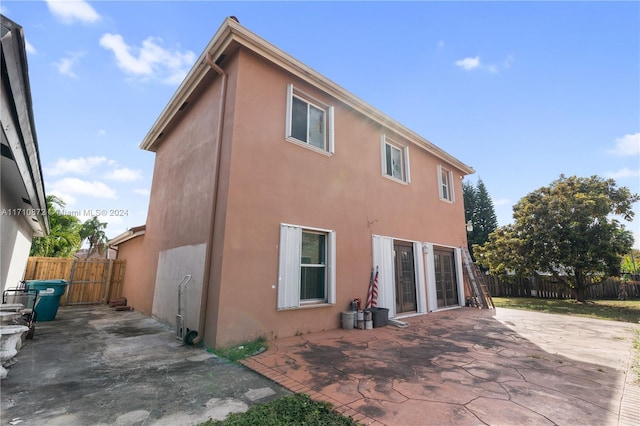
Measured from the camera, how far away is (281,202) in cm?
602

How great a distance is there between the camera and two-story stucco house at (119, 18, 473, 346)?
17.7 feet

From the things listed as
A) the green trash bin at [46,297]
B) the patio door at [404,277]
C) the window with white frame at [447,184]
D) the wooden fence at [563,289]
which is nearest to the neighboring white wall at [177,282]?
the green trash bin at [46,297]

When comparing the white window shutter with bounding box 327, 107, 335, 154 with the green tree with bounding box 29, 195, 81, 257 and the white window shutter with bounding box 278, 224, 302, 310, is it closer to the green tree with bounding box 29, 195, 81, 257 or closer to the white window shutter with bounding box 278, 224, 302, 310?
the white window shutter with bounding box 278, 224, 302, 310

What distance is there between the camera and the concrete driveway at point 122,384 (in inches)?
105

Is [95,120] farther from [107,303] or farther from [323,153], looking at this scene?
[107,303]

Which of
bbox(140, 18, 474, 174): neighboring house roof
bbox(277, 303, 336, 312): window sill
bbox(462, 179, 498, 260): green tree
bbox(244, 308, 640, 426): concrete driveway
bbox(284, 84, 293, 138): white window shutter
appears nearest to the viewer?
bbox(244, 308, 640, 426): concrete driveway

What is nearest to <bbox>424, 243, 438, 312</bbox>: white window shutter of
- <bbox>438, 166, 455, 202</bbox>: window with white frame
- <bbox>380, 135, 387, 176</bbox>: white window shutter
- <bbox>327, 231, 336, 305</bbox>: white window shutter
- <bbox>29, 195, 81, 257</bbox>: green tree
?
<bbox>438, 166, 455, 202</bbox>: window with white frame

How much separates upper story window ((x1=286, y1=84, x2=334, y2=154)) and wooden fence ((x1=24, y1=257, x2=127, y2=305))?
34.5ft

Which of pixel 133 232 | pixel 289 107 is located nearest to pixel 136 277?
pixel 133 232

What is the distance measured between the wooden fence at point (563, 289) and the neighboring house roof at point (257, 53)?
13300 mm

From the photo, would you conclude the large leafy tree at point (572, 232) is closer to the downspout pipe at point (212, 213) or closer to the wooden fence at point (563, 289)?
the wooden fence at point (563, 289)

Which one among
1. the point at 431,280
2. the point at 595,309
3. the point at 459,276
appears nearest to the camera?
the point at 431,280

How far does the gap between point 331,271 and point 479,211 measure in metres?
32.4

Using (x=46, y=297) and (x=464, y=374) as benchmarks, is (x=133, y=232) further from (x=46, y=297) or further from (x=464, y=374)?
(x=464, y=374)
